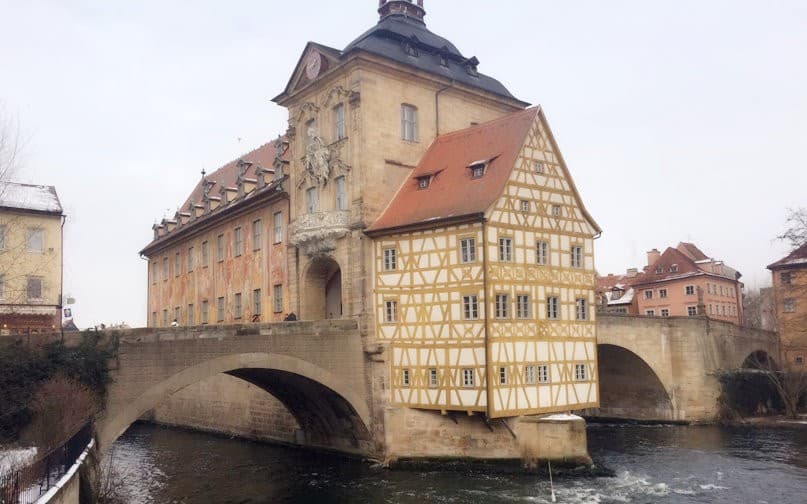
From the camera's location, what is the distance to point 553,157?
29.7m

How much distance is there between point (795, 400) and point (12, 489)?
39085 mm

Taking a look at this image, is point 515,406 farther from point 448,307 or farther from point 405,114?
point 405,114

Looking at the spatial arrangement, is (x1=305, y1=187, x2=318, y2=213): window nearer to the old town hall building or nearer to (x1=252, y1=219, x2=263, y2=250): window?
the old town hall building

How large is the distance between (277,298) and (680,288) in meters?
40.1

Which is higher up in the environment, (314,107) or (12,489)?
(314,107)

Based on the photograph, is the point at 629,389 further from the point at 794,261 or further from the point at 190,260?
the point at 190,260

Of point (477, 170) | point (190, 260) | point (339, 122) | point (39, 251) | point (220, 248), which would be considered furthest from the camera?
point (190, 260)

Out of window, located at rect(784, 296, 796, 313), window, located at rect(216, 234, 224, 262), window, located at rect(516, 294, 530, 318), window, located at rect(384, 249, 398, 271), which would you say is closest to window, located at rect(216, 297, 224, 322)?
window, located at rect(216, 234, 224, 262)

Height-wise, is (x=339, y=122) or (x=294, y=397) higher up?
(x=339, y=122)

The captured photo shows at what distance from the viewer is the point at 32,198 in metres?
37.8

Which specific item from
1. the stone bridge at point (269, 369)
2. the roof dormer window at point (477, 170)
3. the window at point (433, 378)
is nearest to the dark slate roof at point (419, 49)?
the roof dormer window at point (477, 170)

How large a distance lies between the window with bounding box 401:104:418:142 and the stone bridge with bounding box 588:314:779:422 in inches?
520

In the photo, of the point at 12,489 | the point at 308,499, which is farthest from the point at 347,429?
the point at 12,489

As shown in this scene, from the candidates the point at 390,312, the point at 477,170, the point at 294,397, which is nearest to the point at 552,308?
the point at 477,170
